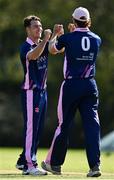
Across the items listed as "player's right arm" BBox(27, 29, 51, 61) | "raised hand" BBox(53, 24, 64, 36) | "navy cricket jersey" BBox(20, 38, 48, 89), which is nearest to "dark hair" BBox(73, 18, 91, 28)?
Answer: "raised hand" BBox(53, 24, 64, 36)

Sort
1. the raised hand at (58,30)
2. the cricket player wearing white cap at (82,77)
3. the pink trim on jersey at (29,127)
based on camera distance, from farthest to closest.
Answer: the pink trim on jersey at (29,127)
the raised hand at (58,30)
the cricket player wearing white cap at (82,77)

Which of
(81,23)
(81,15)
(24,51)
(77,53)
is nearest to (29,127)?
Result: (24,51)

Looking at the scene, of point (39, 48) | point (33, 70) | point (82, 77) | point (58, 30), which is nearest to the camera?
point (82, 77)

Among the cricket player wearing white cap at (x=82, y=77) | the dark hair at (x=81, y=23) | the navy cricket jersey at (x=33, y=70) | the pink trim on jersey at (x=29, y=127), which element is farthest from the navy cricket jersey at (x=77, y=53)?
the pink trim on jersey at (x=29, y=127)

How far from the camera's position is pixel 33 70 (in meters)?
13.7

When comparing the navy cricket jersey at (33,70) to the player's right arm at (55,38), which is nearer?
the player's right arm at (55,38)

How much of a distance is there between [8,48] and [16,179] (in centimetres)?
3309

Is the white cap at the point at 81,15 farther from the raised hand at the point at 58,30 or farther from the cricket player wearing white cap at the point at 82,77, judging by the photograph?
the raised hand at the point at 58,30

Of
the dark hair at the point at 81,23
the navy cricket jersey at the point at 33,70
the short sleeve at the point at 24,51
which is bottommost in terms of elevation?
the navy cricket jersey at the point at 33,70

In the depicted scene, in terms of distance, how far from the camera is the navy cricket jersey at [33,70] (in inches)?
539

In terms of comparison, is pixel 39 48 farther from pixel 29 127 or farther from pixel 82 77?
pixel 29 127

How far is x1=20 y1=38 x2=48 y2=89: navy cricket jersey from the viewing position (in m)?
13.7

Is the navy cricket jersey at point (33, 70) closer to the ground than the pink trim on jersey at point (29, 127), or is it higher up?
higher up

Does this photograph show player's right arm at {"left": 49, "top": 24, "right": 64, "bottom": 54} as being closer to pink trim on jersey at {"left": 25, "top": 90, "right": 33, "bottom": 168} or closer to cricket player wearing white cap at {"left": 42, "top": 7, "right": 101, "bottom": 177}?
cricket player wearing white cap at {"left": 42, "top": 7, "right": 101, "bottom": 177}
